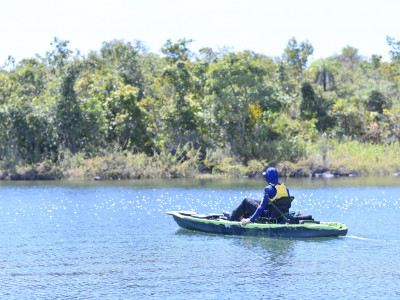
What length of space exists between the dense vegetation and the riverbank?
0.23ft

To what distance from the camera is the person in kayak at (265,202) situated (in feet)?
50.4

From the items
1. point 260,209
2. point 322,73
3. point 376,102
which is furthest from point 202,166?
point 260,209

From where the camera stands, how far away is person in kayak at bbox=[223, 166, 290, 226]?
1535cm

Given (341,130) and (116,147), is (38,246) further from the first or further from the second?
(341,130)

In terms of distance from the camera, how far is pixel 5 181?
120ft

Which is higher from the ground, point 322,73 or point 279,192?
point 322,73

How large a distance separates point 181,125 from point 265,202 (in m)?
26.3

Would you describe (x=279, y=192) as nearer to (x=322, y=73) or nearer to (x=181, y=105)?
(x=181, y=105)

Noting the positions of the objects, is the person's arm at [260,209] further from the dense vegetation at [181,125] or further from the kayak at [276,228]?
the dense vegetation at [181,125]

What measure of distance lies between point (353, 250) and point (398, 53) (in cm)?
4380

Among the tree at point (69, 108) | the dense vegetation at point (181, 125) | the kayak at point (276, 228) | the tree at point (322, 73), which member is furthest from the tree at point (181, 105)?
the kayak at point (276, 228)

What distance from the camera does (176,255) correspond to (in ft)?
45.3

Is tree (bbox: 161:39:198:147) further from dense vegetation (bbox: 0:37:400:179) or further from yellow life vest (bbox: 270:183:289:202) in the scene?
yellow life vest (bbox: 270:183:289:202)

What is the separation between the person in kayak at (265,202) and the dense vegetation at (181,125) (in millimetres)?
22250
